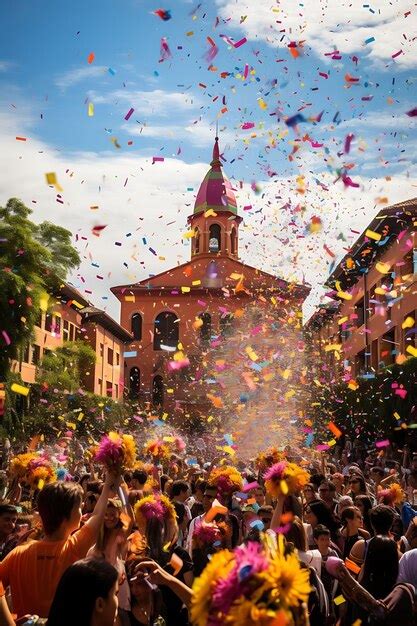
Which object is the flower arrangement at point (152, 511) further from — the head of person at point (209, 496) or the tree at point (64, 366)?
the tree at point (64, 366)

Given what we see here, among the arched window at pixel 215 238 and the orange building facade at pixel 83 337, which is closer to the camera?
the orange building facade at pixel 83 337

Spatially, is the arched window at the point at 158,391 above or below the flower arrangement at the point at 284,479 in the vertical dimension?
above

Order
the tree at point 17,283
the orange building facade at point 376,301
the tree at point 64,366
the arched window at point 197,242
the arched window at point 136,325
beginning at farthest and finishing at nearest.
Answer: the arched window at point 197,242
the arched window at point 136,325
the tree at point 64,366
the orange building facade at point 376,301
the tree at point 17,283

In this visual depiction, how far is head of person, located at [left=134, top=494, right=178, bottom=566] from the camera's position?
18.6 ft

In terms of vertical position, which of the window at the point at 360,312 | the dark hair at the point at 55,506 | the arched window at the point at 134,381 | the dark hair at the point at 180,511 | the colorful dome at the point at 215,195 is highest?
the colorful dome at the point at 215,195

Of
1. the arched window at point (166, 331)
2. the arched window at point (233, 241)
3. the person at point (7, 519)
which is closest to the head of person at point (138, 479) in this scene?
the person at point (7, 519)

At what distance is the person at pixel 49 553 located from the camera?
161 inches

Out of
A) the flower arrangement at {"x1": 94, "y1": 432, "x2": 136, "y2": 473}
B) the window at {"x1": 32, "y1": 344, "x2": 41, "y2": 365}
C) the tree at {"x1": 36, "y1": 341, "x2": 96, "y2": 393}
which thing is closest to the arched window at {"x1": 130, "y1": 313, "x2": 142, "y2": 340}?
the tree at {"x1": 36, "y1": 341, "x2": 96, "y2": 393}

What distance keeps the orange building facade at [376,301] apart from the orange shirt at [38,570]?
17732 mm

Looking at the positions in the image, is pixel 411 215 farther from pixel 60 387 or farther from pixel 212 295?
pixel 212 295

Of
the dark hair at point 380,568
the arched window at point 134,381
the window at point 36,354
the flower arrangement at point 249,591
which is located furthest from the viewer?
the arched window at point 134,381

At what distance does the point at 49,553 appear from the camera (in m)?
4.17

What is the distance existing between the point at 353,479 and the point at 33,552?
21.6 feet

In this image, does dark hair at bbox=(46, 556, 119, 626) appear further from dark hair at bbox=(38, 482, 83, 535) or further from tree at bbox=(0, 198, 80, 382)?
tree at bbox=(0, 198, 80, 382)
